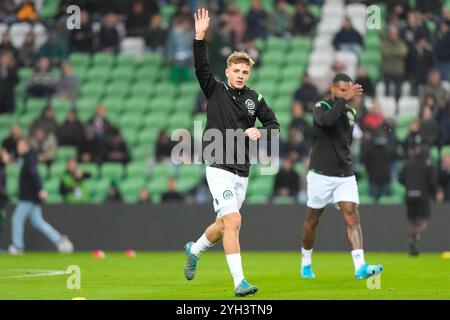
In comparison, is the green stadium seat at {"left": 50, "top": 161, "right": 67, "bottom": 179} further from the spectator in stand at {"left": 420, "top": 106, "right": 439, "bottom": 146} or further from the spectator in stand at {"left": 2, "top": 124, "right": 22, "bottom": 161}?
the spectator in stand at {"left": 420, "top": 106, "right": 439, "bottom": 146}

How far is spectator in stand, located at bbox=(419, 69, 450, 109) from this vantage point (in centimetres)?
2467

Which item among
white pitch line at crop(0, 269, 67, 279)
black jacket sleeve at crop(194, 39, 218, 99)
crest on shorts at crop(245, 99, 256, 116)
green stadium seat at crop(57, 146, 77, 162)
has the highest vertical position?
black jacket sleeve at crop(194, 39, 218, 99)

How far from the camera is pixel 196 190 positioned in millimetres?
25016

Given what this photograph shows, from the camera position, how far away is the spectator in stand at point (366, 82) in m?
25.6

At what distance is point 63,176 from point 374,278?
503 inches

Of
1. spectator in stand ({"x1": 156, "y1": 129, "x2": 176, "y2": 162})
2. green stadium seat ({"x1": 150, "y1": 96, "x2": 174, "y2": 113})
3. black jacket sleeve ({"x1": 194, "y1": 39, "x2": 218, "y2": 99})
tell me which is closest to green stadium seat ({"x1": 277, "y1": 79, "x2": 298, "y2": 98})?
green stadium seat ({"x1": 150, "y1": 96, "x2": 174, "y2": 113})

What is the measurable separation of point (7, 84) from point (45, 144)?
271 cm

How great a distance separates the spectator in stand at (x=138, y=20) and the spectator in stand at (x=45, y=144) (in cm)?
417

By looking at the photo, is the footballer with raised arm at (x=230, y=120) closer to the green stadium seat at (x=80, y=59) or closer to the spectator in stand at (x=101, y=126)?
the spectator in stand at (x=101, y=126)

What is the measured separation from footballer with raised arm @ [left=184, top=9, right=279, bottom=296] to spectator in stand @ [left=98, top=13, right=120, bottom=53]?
54.4ft

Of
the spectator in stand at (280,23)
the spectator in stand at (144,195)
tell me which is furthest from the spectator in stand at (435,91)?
the spectator in stand at (144,195)

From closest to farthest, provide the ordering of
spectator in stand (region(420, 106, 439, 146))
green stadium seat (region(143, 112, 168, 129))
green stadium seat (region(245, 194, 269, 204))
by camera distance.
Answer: spectator in stand (region(420, 106, 439, 146))
green stadium seat (region(245, 194, 269, 204))
green stadium seat (region(143, 112, 168, 129))

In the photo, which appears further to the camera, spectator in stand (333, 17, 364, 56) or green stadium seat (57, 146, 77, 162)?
spectator in stand (333, 17, 364, 56)
